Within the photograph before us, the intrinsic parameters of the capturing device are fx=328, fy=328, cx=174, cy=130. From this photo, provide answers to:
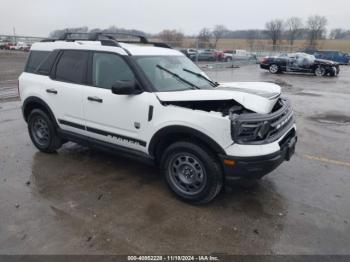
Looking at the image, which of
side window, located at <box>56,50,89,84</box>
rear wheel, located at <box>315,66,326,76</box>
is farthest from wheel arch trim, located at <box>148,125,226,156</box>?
rear wheel, located at <box>315,66,326,76</box>

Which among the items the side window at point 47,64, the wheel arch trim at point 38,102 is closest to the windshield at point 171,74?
the side window at point 47,64

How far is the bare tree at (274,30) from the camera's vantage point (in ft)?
208

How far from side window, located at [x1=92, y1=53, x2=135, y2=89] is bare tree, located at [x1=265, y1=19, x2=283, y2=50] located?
2325 inches

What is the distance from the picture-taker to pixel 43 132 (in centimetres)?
568

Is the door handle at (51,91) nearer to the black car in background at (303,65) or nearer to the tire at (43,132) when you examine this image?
the tire at (43,132)

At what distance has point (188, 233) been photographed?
3389 mm

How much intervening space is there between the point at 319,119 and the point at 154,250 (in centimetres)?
686

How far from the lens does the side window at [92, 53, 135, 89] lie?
438 centimetres

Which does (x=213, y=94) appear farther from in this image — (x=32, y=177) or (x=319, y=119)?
(x=319, y=119)

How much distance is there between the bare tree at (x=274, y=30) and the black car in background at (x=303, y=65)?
38791 millimetres

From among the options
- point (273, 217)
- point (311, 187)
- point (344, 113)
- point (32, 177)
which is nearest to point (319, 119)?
point (344, 113)

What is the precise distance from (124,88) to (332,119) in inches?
258

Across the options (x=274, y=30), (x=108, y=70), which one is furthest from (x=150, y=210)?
(x=274, y=30)

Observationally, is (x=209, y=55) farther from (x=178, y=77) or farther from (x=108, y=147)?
(x=108, y=147)
